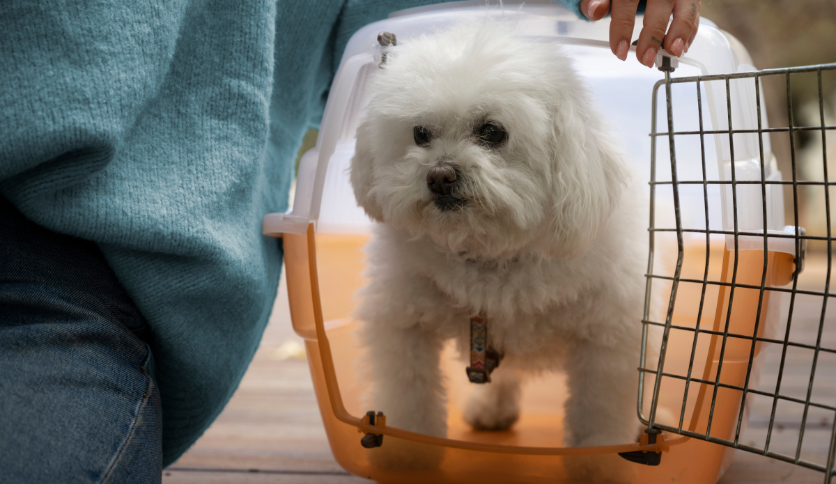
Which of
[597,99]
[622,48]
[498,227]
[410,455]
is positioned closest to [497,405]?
[410,455]

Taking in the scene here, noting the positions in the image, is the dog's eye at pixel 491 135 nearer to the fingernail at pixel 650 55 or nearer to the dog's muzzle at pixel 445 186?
the dog's muzzle at pixel 445 186

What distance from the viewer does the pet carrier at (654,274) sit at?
863 mm

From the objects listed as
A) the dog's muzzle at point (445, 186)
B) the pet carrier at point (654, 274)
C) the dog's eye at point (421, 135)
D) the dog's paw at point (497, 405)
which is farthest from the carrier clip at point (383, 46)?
the dog's paw at point (497, 405)

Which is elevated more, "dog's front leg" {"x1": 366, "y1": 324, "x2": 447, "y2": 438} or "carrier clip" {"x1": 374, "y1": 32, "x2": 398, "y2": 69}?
"carrier clip" {"x1": 374, "y1": 32, "x2": 398, "y2": 69}

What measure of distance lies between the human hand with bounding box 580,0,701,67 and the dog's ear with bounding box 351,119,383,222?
1.27 feet

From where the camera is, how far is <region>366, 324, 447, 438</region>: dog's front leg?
39.8 inches

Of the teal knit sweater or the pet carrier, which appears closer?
the teal knit sweater

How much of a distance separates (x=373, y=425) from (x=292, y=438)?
0.38 metres

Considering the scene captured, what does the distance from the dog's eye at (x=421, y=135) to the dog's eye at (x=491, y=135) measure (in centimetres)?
8

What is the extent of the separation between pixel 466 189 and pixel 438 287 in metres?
0.20

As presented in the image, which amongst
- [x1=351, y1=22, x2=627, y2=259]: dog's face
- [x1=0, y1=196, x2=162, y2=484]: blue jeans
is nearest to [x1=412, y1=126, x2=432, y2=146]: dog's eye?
[x1=351, y1=22, x2=627, y2=259]: dog's face

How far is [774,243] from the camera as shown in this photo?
2.98 ft

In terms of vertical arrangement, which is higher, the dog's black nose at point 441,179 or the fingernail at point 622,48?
the fingernail at point 622,48

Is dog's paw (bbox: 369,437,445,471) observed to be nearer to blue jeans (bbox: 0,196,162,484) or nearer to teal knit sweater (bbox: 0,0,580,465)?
teal knit sweater (bbox: 0,0,580,465)
